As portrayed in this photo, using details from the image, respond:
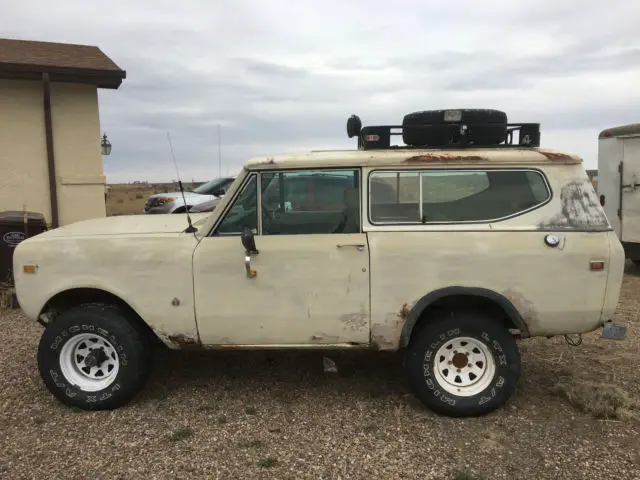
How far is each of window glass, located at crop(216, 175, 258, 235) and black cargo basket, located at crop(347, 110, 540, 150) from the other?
948mm

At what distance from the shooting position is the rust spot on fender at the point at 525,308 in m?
3.71

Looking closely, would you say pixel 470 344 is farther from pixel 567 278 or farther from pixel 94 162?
pixel 94 162

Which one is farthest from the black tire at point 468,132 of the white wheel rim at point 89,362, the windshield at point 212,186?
the windshield at point 212,186

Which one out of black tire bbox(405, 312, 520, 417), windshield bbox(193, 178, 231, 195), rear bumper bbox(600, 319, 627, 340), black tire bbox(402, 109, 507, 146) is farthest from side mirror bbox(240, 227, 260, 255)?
windshield bbox(193, 178, 231, 195)

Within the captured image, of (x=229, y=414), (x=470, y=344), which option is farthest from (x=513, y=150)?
(x=229, y=414)

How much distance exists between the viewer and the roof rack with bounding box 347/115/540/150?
3982mm

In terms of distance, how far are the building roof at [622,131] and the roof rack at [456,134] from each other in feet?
19.0

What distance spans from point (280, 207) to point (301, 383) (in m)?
1.54

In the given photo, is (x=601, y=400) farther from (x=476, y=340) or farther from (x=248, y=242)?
(x=248, y=242)

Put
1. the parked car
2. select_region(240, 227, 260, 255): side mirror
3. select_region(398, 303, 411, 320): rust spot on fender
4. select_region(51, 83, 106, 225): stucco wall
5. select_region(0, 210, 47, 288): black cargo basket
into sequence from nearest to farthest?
1. select_region(240, 227, 260, 255): side mirror
2. select_region(398, 303, 411, 320): rust spot on fender
3. select_region(0, 210, 47, 288): black cargo basket
4. select_region(51, 83, 106, 225): stucco wall
5. the parked car

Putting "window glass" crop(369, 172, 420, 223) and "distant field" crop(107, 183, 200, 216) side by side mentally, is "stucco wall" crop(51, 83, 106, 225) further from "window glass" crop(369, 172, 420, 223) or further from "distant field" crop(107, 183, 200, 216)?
"window glass" crop(369, 172, 420, 223)

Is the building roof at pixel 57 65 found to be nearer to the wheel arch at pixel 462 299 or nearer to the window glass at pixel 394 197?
the window glass at pixel 394 197

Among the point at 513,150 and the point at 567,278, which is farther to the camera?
the point at 513,150

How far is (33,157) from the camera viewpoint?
927 cm
